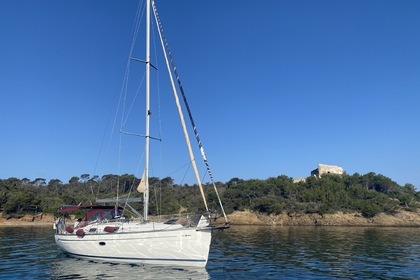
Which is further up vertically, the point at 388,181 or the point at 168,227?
the point at 388,181

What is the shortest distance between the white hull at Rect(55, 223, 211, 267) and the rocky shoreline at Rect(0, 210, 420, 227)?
58452 mm

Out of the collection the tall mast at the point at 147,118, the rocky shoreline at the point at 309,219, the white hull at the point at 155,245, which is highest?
the tall mast at the point at 147,118

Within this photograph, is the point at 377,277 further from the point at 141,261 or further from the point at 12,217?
the point at 12,217

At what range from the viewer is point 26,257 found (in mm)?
24328

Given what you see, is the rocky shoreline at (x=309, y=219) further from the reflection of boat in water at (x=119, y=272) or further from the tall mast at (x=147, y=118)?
the reflection of boat in water at (x=119, y=272)

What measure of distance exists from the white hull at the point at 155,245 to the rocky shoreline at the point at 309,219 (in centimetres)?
5845

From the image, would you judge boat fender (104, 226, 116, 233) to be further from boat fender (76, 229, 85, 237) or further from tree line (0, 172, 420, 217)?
tree line (0, 172, 420, 217)

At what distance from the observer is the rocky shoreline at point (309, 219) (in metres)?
74.1

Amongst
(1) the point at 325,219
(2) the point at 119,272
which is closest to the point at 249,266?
(2) the point at 119,272

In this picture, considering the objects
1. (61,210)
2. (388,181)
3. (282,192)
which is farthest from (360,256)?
(388,181)

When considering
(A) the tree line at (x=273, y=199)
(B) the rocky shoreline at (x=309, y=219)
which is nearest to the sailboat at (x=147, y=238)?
(A) the tree line at (x=273, y=199)

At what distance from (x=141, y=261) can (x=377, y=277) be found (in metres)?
13.2

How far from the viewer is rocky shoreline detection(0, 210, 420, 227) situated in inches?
2916

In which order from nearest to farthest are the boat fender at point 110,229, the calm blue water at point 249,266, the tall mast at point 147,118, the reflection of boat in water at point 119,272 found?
the reflection of boat in water at point 119,272 < the calm blue water at point 249,266 < the boat fender at point 110,229 < the tall mast at point 147,118
